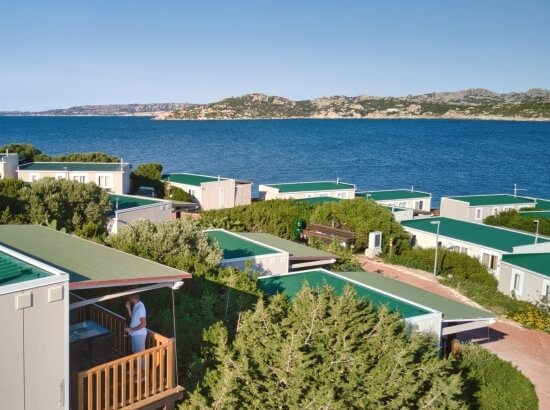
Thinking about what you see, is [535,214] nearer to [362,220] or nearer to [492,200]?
[492,200]

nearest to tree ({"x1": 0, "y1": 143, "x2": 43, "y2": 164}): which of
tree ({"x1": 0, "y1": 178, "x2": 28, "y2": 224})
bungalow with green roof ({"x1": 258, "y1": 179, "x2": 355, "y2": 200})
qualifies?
bungalow with green roof ({"x1": 258, "y1": 179, "x2": 355, "y2": 200})

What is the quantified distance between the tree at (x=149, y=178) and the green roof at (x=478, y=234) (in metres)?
20.2

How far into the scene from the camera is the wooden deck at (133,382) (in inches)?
303

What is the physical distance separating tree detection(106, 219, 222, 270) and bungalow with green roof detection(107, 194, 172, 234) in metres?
8.74

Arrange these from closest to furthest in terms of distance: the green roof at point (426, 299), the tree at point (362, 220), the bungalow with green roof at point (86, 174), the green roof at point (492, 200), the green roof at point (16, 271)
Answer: the green roof at point (16, 271), the green roof at point (426, 299), the tree at point (362, 220), the bungalow with green roof at point (86, 174), the green roof at point (492, 200)

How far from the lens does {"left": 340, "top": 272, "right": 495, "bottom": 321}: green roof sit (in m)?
16.7

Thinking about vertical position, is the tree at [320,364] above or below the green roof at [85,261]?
below

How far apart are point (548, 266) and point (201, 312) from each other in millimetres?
19560

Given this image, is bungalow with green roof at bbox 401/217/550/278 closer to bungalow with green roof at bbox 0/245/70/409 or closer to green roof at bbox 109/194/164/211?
green roof at bbox 109/194/164/211

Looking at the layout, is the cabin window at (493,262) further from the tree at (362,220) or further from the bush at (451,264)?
the tree at (362,220)

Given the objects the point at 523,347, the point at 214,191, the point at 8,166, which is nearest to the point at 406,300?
the point at 523,347

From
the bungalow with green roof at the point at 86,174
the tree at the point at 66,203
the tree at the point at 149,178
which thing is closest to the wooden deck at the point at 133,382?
the tree at the point at 66,203

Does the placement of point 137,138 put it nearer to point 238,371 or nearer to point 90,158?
point 90,158

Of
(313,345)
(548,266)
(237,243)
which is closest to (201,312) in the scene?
(313,345)
